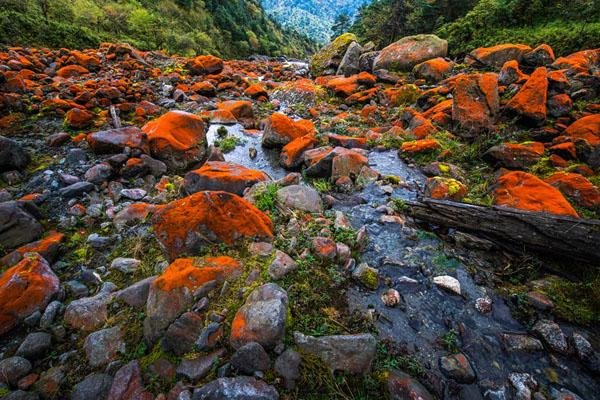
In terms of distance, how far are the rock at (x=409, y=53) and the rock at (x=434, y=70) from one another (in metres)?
1.42

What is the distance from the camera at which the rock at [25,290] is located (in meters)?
3.14

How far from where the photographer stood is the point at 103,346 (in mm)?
2957

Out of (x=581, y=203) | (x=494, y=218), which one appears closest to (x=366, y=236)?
(x=494, y=218)

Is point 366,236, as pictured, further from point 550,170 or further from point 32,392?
point 550,170

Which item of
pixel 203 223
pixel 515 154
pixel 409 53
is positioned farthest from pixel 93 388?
pixel 409 53

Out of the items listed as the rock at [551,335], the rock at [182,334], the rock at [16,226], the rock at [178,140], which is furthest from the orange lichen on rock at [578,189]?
the rock at [16,226]

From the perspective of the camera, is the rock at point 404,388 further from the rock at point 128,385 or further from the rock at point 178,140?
the rock at point 178,140

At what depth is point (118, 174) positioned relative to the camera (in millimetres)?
6348

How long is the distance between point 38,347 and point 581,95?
12818 millimetres

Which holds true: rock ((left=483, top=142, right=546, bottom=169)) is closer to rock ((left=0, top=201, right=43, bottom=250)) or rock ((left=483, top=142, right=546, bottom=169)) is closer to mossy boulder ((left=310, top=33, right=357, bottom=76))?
rock ((left=0, top=201, right=43, bottom=250))

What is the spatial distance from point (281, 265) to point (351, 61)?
659 inches

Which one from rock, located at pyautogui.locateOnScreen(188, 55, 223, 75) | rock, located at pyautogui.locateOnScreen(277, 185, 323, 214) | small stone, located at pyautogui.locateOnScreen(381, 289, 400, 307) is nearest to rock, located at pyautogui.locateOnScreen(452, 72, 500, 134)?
rock, located at pyautogui.locateOnScreen(277, 185, 323, 214)

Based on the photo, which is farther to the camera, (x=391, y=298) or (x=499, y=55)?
(x=499, y=55)

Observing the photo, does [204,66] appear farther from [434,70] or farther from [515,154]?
[515,154]
